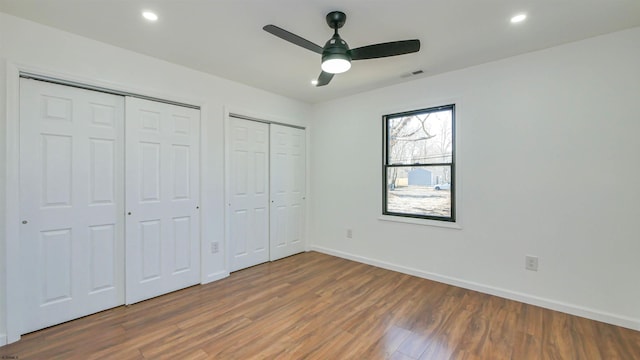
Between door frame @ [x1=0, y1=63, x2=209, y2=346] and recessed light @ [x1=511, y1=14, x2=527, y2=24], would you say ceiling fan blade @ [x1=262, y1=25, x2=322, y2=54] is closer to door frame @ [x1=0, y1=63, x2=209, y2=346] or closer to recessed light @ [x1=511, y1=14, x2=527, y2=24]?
recessed light @ [x1=511, y1=14, x2=527, y2=24]

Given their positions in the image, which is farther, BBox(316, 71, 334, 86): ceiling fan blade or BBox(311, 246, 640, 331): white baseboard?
BBox(316, 71, 334, 86): ceiling fan blade

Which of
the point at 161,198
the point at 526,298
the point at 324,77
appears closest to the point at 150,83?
the point at 161,198

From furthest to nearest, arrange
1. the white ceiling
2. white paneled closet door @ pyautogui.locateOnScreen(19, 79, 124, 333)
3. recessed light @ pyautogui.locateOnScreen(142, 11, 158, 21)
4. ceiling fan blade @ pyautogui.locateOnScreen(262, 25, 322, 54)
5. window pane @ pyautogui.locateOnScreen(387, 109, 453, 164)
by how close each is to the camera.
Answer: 1. window pane @ pyautogui.locateOnScreen(387, 109, 453, 164)
2. white paneled closet door @ pyautogui.locateOnScreen(19, 79, 124, 333)
3. recessed light @ pyautogui.locateOnScreen(142, 11, 158, 21)
4. the white ceiling
5. ceiling fan blade @ pyautogui.locateOnScreen(262, 25, 322, 54)

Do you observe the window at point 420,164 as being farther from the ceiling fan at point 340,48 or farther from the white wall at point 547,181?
the ceiling fan at point 340,48

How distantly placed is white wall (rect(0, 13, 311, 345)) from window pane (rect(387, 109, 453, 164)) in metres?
1.65

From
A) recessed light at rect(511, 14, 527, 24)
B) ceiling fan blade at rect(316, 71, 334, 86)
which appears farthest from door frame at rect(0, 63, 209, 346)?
recessed light at rect(511, 14, 527, 24)

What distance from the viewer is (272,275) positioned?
3584 millimetres

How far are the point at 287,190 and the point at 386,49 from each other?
109 inches

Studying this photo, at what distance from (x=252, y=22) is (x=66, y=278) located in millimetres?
2757

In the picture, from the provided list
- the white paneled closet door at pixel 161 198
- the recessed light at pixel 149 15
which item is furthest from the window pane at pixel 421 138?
the recessed light at pixel 149 15

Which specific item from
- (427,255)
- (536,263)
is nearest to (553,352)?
(536,263)

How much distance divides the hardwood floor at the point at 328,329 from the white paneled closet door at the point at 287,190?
4.03 feet

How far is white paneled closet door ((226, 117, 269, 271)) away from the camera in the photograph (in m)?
3.67

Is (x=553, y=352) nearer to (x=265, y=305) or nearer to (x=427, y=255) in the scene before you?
(x=427, y=255)
